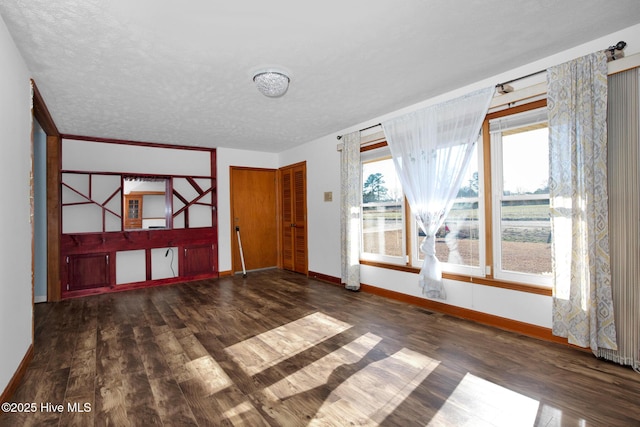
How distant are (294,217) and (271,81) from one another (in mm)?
3652

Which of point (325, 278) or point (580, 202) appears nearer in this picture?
point (580, 202)

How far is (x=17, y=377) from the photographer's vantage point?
2156 millimetres

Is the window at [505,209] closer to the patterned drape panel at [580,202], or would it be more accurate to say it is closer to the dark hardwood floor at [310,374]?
the patterned drape panel at [580,202]

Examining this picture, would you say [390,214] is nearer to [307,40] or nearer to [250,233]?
[307,40]

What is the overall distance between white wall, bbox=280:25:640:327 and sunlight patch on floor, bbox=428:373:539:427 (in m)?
1.15

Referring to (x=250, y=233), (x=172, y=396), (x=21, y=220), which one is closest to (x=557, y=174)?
(x=172, y=396)

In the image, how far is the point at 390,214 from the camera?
424 centimetres

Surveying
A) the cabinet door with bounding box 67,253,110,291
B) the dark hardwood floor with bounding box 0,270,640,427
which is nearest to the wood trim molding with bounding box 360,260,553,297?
the dark hardwood floor with bounding box 0,270,640,427

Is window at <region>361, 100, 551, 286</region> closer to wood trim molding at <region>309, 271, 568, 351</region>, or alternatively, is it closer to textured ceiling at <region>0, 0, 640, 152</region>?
wood trim molding at <region>309, 271, 568, 351</region>

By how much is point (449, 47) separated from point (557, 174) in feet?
4.74

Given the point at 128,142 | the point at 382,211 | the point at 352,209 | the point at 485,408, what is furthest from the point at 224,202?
the point at 485,408

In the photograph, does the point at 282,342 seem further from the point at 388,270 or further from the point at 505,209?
the point at 505,209

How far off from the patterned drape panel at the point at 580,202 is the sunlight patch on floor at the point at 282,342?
2009mm

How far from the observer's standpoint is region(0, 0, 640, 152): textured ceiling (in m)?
1.98
